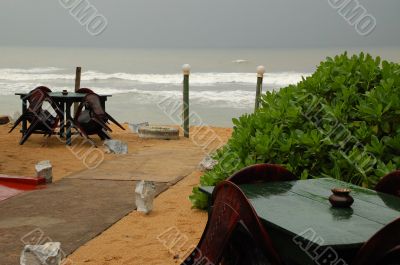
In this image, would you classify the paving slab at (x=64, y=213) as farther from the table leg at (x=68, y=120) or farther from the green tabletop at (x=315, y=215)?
the table leg at (x=68, y=120)

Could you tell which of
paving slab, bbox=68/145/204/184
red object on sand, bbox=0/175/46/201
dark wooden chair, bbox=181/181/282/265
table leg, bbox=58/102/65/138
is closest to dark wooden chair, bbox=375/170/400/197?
dark wooden chair, bbox=181/181/282/265

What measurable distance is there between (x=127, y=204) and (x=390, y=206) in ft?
13.1

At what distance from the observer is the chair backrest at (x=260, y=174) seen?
3.62 metres

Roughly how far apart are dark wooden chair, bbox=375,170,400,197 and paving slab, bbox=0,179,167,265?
2.67 meters

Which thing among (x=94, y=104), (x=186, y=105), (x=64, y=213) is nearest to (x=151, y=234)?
(x=64, y=213)

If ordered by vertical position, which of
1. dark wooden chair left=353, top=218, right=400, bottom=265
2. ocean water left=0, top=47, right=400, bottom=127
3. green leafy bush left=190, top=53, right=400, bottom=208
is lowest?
ocean water left=0, top=47, right=400, bottom=127

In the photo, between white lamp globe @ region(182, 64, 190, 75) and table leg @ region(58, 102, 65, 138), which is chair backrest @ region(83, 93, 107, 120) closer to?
table leg @ region(58, 102, 65, 138)

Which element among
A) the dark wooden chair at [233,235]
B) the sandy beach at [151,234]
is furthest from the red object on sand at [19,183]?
the dark wooden chair at [233,235]

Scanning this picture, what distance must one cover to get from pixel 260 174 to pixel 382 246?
129cm

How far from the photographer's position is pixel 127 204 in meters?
6.65

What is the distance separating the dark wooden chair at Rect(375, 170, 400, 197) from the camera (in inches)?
138

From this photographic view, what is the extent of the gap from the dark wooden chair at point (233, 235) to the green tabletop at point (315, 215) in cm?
7

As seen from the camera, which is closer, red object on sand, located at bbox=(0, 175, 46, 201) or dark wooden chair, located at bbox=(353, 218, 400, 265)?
dark wooden chair, located at bbox=(353, 218, 400, 265)

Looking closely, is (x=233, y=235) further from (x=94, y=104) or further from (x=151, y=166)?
(x=94, y=104)
